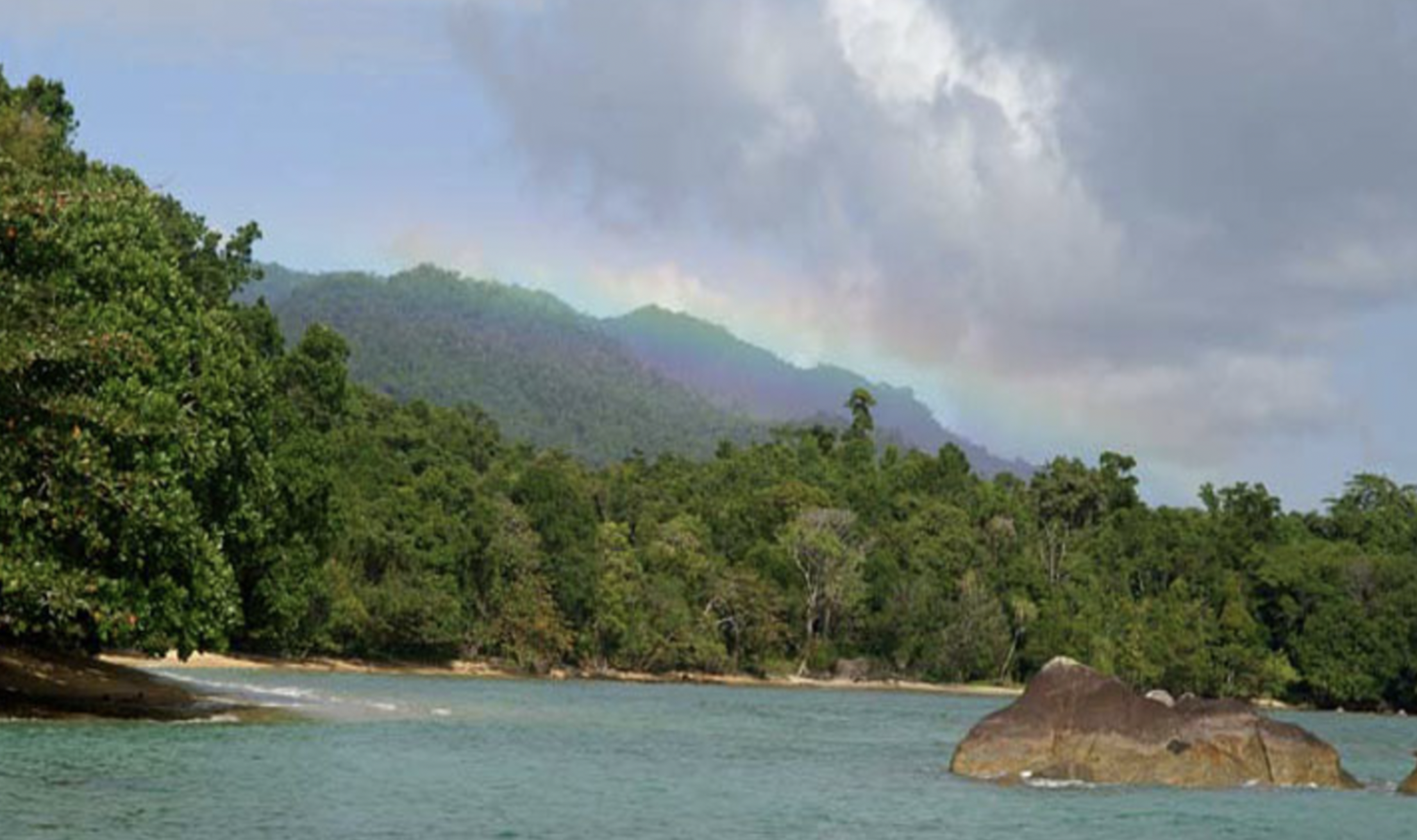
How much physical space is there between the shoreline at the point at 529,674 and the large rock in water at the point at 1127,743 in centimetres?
5342

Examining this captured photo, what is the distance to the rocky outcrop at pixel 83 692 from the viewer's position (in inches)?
1944

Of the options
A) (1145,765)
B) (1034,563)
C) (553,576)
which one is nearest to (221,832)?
(1145,765)

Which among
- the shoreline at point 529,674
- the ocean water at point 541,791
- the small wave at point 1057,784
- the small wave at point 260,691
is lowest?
the ocean water at point 541,791

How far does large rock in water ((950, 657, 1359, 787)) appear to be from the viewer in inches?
1860

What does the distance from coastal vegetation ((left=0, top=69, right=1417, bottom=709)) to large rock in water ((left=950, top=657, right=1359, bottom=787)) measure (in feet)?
75.8

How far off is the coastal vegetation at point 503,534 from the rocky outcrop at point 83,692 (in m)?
2.02

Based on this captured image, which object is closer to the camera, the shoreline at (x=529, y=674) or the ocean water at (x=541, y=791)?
the ocean water at (x=541, y=791)

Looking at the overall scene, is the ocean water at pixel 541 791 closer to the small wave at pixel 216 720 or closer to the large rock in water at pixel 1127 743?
the small wave at pixel 216 720

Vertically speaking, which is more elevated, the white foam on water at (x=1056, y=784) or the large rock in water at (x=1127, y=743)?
the large rock in water at (x=1127, y=743)

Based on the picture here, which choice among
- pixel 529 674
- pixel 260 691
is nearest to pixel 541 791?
pixel 260 691

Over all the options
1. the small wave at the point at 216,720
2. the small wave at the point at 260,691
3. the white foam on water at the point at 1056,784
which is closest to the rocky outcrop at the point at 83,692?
the small wave at the point at 216,720

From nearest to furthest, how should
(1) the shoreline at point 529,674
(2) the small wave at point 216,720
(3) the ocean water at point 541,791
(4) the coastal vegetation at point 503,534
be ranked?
(3) the ocean water at point 541,791, (4) the coastal vegetation at point 503,534, (2) the small wave at point 216,720, (1) the shoreline at point 529,674

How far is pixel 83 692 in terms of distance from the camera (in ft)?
174

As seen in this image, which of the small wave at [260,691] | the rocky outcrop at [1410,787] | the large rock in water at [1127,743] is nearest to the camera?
the large rock in water at [1127,743]
